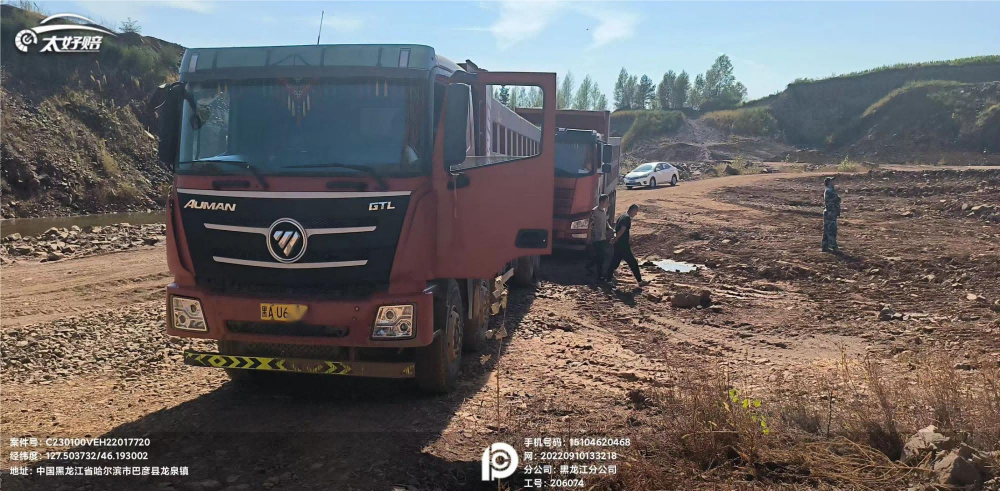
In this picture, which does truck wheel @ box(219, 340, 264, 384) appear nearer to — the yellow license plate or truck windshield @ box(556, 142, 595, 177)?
the yellow license plate

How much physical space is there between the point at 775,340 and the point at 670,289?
10.6 ft

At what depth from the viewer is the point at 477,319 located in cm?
693

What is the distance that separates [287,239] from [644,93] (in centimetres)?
10205

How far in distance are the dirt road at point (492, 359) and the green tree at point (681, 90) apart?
82649mm

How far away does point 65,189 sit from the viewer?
85.1ft

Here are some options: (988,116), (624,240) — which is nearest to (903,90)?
(988,116)

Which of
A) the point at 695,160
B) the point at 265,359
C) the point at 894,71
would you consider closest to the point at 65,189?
the point at 265,359

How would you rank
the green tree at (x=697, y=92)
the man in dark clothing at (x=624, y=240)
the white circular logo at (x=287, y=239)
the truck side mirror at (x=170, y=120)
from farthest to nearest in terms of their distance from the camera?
the green tree at (x=697, y=92) < the man in dark clothing at (x=624, y=240) < the truck side mirror at (x=170, y=120) < the white circular logo at (x=287, y=239)

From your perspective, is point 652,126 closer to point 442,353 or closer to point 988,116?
point 988,116

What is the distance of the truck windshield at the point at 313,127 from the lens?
5.05m

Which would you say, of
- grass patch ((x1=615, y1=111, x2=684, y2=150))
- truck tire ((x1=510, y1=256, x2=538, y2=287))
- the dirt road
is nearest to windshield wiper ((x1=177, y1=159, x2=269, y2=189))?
the dirt road

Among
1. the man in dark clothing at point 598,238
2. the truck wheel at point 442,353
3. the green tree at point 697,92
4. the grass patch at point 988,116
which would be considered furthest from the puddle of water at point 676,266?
the green tree at point 697,92

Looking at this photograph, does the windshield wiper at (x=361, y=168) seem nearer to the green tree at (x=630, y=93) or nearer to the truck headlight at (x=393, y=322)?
the truck headlight at (x=393, y=322)

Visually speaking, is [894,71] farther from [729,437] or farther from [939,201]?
[729,437]
